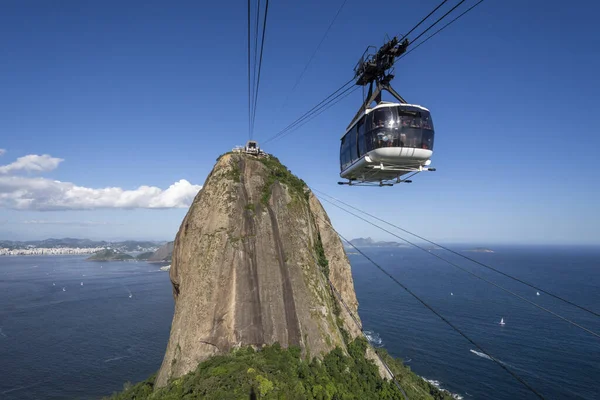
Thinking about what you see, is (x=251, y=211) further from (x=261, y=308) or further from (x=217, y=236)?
(x=261, y=308)

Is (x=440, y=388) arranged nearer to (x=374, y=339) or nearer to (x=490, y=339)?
(x=374, y=339)

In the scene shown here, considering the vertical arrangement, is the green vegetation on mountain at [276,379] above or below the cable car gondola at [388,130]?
below

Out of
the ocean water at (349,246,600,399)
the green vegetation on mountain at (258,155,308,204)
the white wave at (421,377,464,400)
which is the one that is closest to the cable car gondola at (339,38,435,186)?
the green vegetation on mountain at (258,155,308,204)

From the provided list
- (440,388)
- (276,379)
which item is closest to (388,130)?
(276,379)

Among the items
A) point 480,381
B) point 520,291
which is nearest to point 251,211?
point 480,381

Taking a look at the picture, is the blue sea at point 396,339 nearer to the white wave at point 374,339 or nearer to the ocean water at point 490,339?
the ocean water at point 490,339

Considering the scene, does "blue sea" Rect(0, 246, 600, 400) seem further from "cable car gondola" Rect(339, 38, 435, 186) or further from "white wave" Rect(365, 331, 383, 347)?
"cable car gondola" Rect(339, 38, 435, 186)

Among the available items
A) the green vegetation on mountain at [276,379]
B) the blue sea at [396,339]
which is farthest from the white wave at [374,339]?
the green vegetation on mountain at [276,379]
